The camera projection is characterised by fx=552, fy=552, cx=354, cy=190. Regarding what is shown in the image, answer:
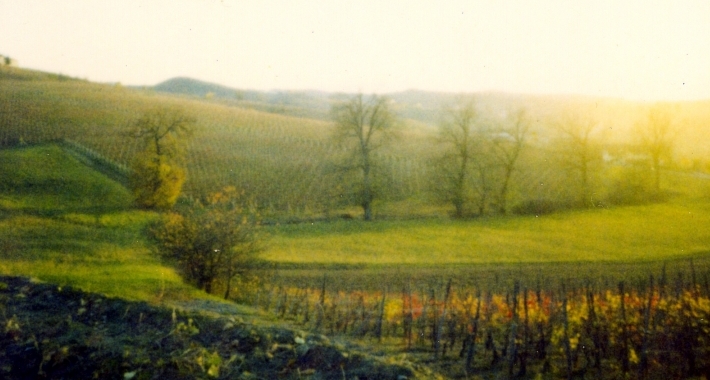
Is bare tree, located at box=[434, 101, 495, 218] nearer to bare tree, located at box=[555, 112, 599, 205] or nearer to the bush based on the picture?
the bush

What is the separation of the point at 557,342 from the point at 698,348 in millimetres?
2139

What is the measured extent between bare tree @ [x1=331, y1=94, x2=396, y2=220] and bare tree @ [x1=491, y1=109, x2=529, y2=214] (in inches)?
274

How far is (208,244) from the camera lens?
597 inches

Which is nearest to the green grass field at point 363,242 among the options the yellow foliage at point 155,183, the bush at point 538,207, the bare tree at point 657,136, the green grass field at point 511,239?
the green grass field at point 511,239

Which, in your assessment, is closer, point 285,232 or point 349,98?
point 285,232

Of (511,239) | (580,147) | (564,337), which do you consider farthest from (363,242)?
(564,337)

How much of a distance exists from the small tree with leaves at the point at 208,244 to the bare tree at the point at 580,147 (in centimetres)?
1422

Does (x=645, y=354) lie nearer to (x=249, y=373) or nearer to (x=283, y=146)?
(x=249, y=373)

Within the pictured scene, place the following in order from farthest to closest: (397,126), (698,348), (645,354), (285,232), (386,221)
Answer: (397,126) < (386,221) < (285,232) < (698,348) < (645,354)

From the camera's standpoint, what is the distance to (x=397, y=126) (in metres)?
35.3

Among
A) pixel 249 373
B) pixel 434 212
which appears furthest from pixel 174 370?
pixel 434 212

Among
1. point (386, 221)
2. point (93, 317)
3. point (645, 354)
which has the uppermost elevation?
point (645, 354)

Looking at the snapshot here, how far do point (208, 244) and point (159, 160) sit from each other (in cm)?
1206

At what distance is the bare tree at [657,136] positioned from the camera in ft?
58.1
